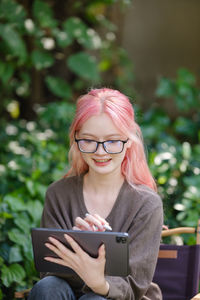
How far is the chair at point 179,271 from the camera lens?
104 inches

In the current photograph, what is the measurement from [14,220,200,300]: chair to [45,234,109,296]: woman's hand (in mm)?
619

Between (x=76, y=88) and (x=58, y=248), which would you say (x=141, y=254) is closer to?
(x=58, y=248)

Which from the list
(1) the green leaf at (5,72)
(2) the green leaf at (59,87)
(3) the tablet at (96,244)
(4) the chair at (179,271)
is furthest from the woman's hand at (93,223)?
(2) the green leaf at (59,87)

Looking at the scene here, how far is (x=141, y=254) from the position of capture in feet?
7.32

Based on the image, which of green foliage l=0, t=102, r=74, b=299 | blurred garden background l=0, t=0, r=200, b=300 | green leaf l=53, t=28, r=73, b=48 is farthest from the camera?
green leaf l=53, t=28, r=73, b=48

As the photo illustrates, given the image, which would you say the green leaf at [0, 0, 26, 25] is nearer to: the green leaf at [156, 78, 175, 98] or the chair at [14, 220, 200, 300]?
the green leaf at [156, 78, 175, 98]

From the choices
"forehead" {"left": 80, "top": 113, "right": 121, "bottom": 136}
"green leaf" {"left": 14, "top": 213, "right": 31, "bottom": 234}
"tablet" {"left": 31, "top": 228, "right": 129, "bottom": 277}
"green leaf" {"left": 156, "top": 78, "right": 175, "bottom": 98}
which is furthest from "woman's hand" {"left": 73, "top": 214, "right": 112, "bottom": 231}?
"green leaf" {"left": 156, "top": 78, "right": 175, "bottom": 98}

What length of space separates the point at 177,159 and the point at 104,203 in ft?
5.91

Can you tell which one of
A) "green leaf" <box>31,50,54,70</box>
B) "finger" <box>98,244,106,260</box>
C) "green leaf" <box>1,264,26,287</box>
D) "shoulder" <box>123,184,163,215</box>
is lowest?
"green leaf" <box>1,264,26,287</box>

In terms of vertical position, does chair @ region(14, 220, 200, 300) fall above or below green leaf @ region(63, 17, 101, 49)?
below

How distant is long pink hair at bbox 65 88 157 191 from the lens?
2291mm

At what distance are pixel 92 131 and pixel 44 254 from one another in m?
0.54

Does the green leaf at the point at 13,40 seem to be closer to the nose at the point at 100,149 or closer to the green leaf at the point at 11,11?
the green leaf at the point at 11,11

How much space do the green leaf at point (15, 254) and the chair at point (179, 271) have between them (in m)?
0.84
